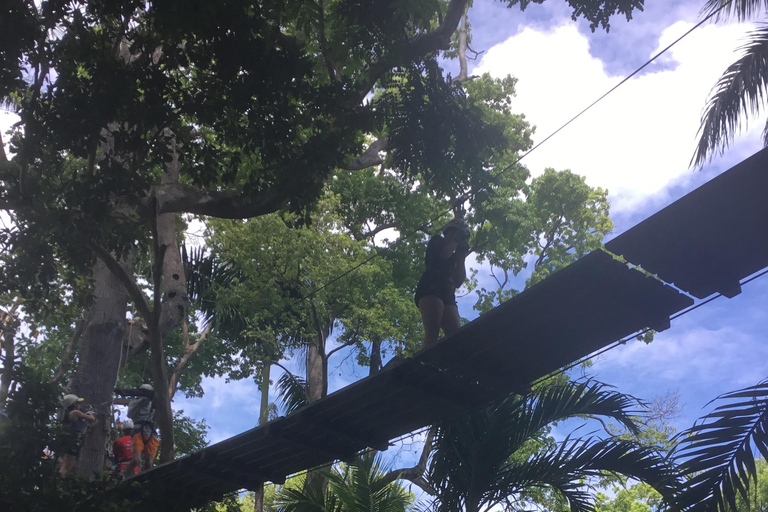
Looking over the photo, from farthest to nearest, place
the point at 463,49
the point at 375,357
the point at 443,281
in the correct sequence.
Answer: the point at 375,357 < the point at 463,49 < the point at 443,281

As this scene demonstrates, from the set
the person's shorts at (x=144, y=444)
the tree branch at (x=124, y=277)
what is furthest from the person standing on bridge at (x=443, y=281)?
the person's shorts at (x=144, y=444)

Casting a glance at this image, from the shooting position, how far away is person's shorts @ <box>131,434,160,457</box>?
9242 mm

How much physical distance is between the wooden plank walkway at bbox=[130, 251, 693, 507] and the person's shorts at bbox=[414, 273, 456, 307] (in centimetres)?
95

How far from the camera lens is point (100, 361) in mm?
7336

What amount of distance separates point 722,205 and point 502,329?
1624mm

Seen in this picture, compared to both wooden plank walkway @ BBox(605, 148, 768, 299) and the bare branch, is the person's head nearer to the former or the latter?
wooden plank walkway @ BBox(605, 148, 768, 299)

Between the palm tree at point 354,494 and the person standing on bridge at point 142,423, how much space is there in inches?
118

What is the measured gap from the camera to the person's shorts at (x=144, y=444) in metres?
9.24

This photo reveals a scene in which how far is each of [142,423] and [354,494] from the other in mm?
4024

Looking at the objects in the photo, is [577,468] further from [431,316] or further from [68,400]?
[68,400]

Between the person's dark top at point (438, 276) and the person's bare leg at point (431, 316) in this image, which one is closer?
the person's bare leg at point (431, 316)

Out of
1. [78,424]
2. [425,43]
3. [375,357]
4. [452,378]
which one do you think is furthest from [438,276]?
[375,357]

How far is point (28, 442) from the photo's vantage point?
564 cm

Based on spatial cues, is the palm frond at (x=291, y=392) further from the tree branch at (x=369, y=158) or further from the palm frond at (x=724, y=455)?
the palm frond at (x=724, y=455)
